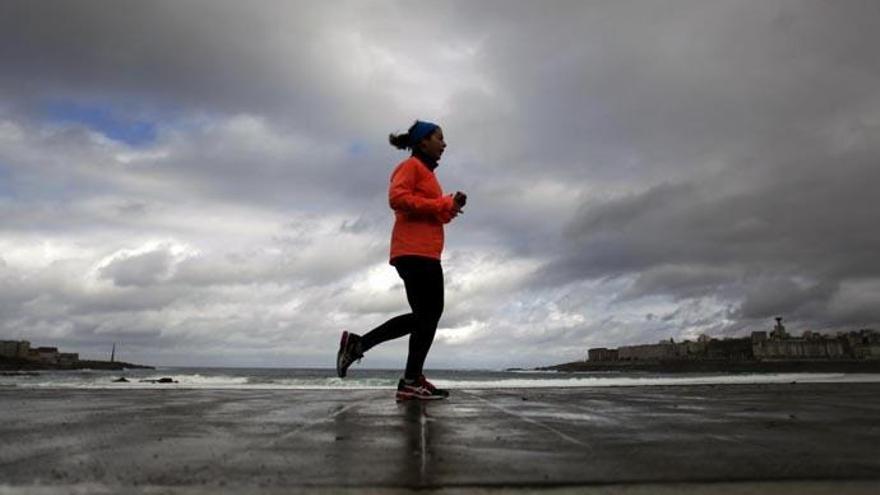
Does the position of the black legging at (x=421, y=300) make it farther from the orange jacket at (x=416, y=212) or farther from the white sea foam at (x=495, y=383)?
the white sea foam at (x=495, y=383)

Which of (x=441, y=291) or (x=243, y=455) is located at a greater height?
(x=441, y=291)

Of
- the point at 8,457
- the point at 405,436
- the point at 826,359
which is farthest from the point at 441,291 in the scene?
the point at 826,359

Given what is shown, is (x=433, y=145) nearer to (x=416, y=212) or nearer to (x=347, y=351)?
(x=416, y=212)

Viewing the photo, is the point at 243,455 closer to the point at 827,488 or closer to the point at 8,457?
the point at 8,457

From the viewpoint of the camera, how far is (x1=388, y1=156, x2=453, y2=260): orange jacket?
4902 millimetres

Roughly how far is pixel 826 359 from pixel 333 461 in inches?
5045

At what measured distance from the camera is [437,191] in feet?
17.5

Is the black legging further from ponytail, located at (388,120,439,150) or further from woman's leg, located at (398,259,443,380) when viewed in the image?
ponytail, located at (388,120,439,150)

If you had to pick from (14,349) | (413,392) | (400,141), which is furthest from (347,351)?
(14,349)

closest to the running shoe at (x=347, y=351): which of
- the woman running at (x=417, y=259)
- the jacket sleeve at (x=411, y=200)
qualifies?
the woman running at (x=417, y=259)

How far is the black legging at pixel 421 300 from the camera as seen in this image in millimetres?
4996

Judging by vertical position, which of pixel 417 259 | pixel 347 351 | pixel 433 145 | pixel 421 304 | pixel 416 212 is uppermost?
pixel 433 145

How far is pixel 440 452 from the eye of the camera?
2.09m

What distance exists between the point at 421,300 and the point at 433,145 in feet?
4.66
